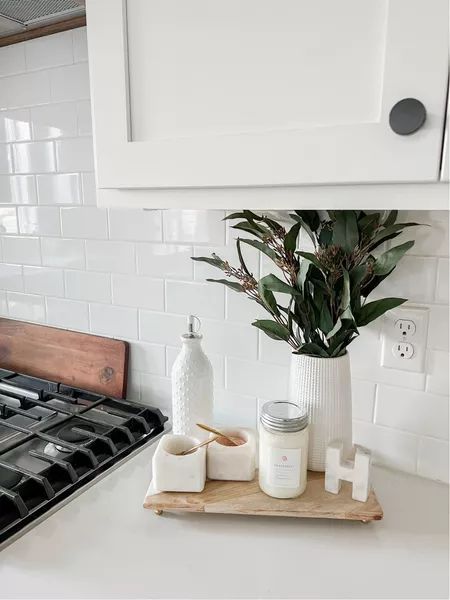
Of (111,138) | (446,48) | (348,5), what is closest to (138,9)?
(111,138)

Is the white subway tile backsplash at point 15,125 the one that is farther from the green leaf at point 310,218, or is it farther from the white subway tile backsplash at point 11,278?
the green leaf at point 310,218

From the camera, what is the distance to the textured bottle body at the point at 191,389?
101 cm

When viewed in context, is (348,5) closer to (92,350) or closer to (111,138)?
(111,138)

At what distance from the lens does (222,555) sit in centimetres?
77

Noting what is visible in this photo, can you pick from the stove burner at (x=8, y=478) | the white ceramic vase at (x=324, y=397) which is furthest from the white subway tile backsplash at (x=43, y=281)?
the white ceramic vase at (x=324, y=397)

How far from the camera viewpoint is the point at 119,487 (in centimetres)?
95

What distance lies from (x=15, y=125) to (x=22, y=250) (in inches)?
13.7

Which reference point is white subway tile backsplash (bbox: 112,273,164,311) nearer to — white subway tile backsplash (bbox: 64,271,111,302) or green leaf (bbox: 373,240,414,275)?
white subway tile backsplash (bbox: 64,271,111,302)

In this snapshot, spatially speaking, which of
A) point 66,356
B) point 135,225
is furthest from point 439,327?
point 66,356

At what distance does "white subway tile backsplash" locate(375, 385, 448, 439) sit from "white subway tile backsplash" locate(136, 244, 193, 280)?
52 centimetres

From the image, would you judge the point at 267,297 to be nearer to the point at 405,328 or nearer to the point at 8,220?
the point at 405,328

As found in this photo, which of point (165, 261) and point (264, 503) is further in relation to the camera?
point (165, 261)

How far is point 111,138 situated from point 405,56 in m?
0.44

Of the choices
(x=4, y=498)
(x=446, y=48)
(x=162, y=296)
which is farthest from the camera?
(x=162, y=296)
